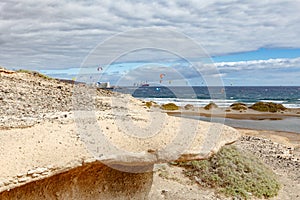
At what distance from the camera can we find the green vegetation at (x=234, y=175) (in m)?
9.46

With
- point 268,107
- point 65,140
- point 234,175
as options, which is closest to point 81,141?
point 65,140

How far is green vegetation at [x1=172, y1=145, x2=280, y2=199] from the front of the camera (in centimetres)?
946

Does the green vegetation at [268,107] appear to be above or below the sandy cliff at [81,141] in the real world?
below

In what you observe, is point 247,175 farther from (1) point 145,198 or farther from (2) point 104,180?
(2) point 104,180

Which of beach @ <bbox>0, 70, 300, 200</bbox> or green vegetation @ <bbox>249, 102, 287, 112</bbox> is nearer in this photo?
beach @ <bbox>0, 70, 300, 200</bbox>

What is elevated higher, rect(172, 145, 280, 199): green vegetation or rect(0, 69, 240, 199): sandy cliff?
rect(0, 69, 240, 199): sandy cliff

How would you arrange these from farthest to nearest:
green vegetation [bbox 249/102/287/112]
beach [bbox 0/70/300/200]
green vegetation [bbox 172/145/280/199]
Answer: green vegetation [bbox 249/102/287/112] → green vegetation [bbox 172/145/280/199] → beach [bbox 0/70/300/200]

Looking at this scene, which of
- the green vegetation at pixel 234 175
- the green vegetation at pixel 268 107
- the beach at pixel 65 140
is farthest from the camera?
the green vegetation at pixel 268 107

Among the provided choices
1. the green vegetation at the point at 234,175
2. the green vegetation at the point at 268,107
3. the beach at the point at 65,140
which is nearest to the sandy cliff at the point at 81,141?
the beach at the point at 65,140

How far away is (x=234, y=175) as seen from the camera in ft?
32.5

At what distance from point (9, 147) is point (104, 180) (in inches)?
69.1

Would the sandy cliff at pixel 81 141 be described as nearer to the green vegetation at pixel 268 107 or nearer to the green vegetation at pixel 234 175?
the green vegetation at pixel 234 175

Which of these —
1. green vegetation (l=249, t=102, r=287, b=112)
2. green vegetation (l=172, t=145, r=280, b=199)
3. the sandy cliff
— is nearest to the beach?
the sandy cliff

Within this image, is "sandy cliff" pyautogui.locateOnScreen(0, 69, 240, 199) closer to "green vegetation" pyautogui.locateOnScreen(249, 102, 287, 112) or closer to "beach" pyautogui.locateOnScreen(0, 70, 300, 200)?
"beach" pyautogui.locateOnScreen(0, 70, 300, 200)
